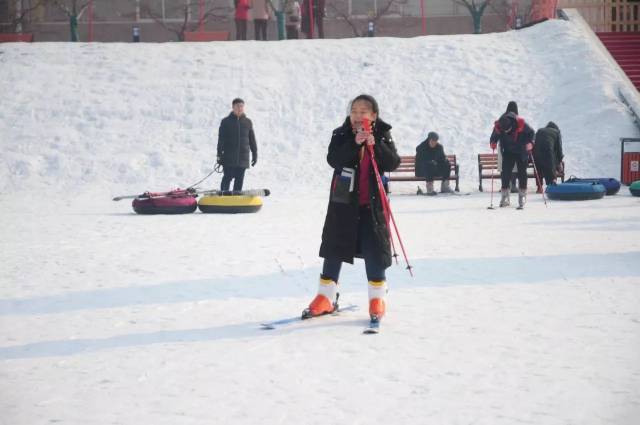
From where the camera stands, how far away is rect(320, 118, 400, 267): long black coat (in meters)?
6.59

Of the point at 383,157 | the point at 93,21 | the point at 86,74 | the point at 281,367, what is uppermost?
the point at 93,21

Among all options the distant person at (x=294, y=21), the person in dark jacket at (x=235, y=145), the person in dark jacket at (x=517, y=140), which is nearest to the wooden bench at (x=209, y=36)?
the distant person at (x=294, y=21)

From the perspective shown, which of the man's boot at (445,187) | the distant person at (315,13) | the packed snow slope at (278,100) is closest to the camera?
the man's boot at (445,187)

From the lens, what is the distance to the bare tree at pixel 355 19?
36.4 m

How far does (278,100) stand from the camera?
25047mm

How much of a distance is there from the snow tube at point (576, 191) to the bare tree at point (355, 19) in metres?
20.1

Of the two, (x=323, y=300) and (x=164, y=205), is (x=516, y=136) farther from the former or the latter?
(x=323, y=300)

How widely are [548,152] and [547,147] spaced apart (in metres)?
0.09

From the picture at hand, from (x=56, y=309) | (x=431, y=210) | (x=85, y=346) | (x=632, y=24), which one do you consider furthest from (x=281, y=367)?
(x=632, y=24)

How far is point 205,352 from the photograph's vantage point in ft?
19.1

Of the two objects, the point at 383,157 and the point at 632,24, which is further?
the point at 632,24

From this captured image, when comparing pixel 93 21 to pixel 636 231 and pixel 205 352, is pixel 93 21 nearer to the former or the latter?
pixel 636 231

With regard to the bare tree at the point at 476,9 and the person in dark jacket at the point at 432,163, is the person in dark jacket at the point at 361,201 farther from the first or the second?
the bare tree at the point at 476,9

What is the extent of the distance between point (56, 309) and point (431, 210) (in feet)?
29.7
